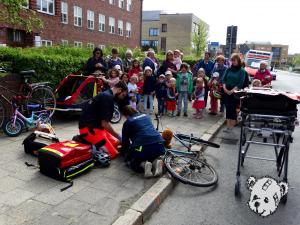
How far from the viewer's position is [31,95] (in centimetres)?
773

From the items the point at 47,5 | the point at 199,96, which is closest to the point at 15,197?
the point at 199,96

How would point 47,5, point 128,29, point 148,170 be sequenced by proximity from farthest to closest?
point 128,29 < point 47,5 < point 148,170

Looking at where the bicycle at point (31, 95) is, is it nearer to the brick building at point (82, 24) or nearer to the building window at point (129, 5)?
the brick building at point (82, 24)

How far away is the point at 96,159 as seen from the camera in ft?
17.8

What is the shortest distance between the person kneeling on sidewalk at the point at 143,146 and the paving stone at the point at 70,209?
1.29m

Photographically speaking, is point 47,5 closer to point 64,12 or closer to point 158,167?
point 64,12

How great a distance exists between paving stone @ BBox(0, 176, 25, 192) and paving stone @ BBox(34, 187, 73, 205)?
50 cm

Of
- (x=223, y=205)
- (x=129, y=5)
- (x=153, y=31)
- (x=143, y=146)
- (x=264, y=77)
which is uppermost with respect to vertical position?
(x=129, y=5)

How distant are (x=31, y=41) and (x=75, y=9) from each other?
8.52m

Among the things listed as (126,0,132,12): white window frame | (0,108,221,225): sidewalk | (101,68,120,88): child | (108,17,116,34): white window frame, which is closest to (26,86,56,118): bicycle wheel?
(101,68,120,88): child

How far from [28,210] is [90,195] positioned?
83 cm

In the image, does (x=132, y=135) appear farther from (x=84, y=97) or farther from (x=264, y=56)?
(x=264, y=56)

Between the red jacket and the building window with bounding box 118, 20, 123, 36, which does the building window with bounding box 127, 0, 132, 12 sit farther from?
the red jacket

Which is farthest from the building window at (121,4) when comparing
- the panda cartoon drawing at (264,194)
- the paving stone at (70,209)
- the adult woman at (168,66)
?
the panda cartoon drawing at (264,194)
